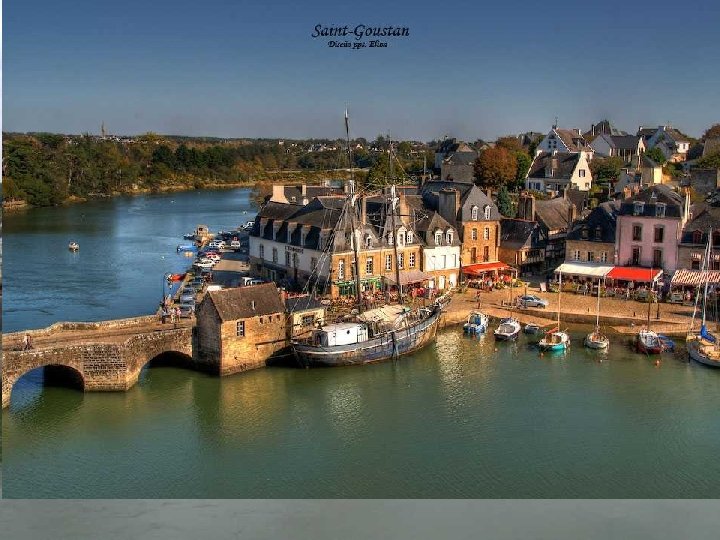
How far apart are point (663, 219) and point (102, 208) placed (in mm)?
28245

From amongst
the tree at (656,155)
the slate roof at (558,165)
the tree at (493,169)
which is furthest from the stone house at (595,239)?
the tree at (656,155)

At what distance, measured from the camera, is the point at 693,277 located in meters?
16.6

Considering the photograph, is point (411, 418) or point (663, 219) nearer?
point (411, 418)

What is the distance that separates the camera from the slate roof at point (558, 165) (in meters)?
27.1

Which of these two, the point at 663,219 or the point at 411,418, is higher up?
the point at 663,219

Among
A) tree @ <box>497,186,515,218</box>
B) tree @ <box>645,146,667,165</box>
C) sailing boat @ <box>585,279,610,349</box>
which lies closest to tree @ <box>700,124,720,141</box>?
tree @ <box>645,146,667,165</box>

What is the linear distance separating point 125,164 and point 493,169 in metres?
28.4

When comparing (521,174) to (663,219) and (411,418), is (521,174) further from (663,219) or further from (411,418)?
(411,418)

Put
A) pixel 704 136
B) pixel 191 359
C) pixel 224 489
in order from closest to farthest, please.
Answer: pixel 224 489 → pixel 191 359 → pixel 704 136

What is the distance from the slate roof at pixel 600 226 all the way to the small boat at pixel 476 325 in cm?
383

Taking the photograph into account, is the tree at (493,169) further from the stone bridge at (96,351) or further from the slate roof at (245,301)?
the stone bridge at (96,351)

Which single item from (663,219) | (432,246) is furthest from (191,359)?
(663,219)

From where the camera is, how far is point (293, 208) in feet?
62.1

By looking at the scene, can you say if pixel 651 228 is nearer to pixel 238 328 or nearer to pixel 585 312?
pixel 585 312
